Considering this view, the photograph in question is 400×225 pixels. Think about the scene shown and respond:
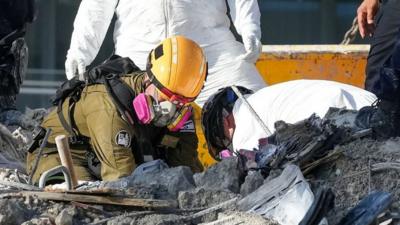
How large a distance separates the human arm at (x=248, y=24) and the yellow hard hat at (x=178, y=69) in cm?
160

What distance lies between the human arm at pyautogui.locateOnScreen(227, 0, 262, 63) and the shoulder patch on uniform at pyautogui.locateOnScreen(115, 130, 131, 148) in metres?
2.09

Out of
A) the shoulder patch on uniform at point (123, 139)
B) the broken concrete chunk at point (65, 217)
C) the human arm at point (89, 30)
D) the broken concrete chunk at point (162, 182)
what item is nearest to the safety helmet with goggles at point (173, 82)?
the shoulder patch on uniform at point (123, 139)

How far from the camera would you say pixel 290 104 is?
19.1 feet

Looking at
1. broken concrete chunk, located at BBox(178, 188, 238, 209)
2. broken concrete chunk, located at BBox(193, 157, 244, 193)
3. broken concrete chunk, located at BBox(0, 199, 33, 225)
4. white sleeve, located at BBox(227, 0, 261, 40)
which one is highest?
broken concrete chunk, located at BBox(0, 199, 33, 225)

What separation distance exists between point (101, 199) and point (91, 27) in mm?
3375

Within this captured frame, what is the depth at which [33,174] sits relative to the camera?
5465 millimetres

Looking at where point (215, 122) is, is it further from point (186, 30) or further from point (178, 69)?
point (186, 30)

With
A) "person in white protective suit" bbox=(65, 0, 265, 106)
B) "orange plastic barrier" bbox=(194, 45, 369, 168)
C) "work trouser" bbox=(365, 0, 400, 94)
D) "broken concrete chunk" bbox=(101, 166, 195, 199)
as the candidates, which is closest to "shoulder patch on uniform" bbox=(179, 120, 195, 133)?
"work trouser" bbox=(365, 0, 400, 94)

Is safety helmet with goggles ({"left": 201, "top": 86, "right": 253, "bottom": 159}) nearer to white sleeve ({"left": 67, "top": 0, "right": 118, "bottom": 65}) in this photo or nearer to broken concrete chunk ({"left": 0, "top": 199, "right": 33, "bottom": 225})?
white sleeve ({"left": 67, "top": 0, "right": 118, "bottom": 65})

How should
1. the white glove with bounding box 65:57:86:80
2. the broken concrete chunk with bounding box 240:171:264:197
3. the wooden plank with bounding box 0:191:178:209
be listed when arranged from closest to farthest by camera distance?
the wooden plank with bounding box 0:191:178:209
the broken concrete chunk with bounding box 240:171:264:197
the white glove with bounding box 65:57:86:80

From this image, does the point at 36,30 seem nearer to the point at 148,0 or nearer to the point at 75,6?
the point at 75,6

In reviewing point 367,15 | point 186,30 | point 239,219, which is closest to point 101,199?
point 239,219

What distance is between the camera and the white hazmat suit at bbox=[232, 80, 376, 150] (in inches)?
225

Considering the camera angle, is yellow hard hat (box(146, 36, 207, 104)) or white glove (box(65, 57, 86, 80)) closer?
yellow hard hat (box(146, 36, 207, 104))
